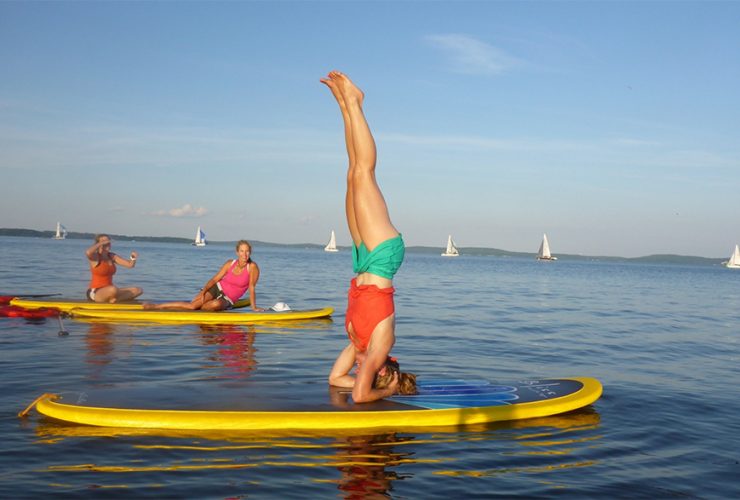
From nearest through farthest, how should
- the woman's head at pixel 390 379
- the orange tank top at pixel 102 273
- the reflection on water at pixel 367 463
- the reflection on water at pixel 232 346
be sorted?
the reflection on water at pixel 367 463
the woman's head at pixel 390 379
the reflection on water at pixel 232 346
the orange tank top at pixel 102 273

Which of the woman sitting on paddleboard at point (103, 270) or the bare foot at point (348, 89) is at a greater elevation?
the bare foot at point (348, 89)

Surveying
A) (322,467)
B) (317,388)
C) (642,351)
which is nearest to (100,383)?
(317,388)

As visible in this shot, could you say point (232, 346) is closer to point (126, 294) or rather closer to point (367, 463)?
point (126, 294)

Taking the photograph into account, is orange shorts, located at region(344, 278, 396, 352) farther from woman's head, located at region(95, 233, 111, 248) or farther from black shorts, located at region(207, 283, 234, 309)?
woman's head, located at region(95, 233, 111, 248)

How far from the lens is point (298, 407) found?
699 cm

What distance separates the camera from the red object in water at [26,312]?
15.1 m

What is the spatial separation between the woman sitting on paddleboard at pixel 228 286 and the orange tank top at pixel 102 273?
157 cm

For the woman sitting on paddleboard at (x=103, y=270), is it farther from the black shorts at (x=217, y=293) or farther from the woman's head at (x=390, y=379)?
the woman's head at (x=390, y=379)

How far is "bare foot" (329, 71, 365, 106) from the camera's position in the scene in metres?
6.96

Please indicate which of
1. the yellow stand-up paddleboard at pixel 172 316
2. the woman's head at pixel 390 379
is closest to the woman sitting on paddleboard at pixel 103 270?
the yellow stand-up paddleboard at pixel 172 316

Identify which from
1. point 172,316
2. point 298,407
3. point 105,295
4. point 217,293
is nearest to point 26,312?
point 105,295

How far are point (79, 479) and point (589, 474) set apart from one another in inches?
171

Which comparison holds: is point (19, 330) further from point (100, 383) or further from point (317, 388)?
point (317, 388)

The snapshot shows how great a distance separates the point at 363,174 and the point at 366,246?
778 millimetres
